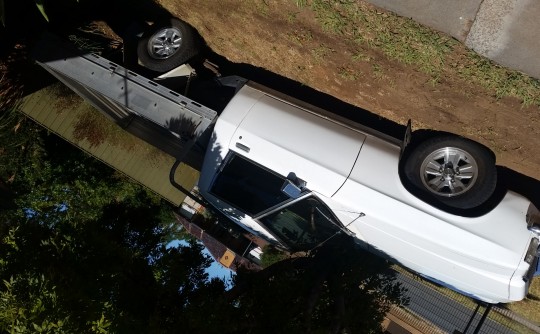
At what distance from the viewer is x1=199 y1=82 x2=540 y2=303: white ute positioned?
5215 mm

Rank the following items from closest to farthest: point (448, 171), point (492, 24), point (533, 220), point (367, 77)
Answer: point (492, 24) → point (533, 220) → point (448, 171) → point (367, 77)

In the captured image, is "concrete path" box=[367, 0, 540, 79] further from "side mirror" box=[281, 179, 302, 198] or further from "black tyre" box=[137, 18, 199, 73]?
"black tyre" box=[137, 18, 199, 73]

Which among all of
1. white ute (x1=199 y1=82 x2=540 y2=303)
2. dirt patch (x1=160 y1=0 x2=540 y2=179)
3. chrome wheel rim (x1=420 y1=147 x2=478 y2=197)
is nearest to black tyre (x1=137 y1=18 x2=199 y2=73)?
dirt patch (x1=160 y1=0 x2=540 y2=179)

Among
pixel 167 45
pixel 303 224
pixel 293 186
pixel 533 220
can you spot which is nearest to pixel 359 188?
pixel 293 186

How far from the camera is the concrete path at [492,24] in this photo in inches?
193

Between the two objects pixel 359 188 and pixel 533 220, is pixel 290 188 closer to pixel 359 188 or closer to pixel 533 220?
pixel 359 188

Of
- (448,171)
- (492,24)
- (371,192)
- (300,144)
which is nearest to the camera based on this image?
(492,24)

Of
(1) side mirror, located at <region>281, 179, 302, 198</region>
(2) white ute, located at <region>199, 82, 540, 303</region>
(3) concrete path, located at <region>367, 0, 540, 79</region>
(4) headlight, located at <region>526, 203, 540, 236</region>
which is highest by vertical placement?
(3) concrete path, located at <region>367, 0, 540, 79</region>

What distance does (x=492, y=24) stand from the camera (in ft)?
16.5

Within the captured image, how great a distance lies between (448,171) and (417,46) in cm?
154

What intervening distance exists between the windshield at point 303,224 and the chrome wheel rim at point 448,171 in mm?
1292

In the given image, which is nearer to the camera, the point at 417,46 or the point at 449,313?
the point at 417,46

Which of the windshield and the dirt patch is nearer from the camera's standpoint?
the dirt patch

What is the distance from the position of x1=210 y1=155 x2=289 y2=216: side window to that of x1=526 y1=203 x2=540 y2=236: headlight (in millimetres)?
2775
